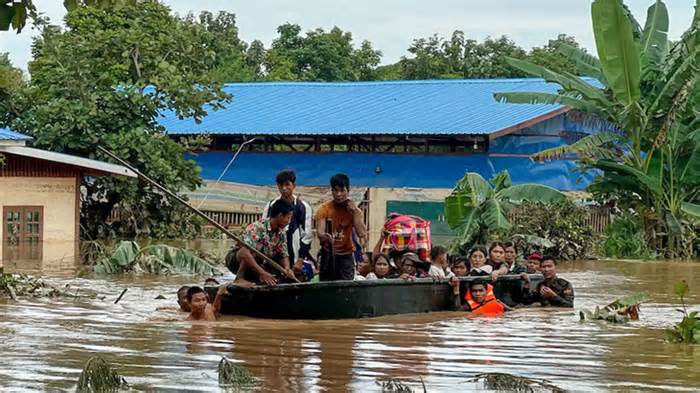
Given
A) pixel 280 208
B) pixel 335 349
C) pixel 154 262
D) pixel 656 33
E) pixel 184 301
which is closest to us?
pixel 335 349

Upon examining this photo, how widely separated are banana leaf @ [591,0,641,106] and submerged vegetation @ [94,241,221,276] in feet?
25.6

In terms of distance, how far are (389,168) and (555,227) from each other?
25.2 feet

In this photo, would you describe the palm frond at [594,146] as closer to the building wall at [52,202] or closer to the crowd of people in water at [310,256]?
the building wall at [52,202]

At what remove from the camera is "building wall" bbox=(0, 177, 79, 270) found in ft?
74.6

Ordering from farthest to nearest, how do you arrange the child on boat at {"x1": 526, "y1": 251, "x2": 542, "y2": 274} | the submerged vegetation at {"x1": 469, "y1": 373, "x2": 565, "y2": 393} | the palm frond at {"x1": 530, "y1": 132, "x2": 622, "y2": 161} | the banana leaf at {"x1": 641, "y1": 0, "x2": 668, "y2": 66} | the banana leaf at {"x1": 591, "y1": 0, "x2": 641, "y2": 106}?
1. the banana leaf at {"x1": 641, "y1": 0, "x2": 668, "y2": 66}
2. the palm frond at {"x1": 530, "y1": 132, "x2": 622, "y2": 161}
3. the banana leaf at {"x1": 591, "y1": 0, "x2": 641, "y2": 106}
4. the child on boat at {"x1": 526, "y1": 251, "x2": 542, "y2": 274}
5. the submerged vegetation at {"x1": 469, "y1": 373, "x2": 565, "y2": 393}

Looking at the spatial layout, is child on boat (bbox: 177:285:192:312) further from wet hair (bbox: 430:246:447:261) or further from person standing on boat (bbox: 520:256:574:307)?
person standing on boat (bbox: 520:256:574:307)

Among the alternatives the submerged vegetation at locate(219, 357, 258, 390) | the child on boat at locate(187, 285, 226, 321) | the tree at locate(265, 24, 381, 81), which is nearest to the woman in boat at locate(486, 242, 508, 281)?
the child on boat at locate(187, 285, 226, 321)

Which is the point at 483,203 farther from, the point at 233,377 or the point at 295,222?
the point at 233,377

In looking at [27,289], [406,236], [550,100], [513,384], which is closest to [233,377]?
[513,384]

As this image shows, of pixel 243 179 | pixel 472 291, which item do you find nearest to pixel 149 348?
pixel 472 291

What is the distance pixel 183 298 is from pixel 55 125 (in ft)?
43.9

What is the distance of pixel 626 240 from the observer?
2523cm

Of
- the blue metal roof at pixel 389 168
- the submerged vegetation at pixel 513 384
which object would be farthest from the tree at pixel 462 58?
the submerged vegetation at pixel 513 384

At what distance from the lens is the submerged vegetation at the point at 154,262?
62.0 ft
